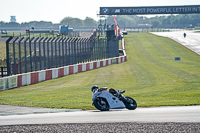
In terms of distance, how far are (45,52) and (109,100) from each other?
56.6 ft

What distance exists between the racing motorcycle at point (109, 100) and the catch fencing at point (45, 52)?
12.2 m

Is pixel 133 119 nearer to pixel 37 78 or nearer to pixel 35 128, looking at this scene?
pixel 35 128

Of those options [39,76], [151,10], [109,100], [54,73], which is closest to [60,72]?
[54,73]

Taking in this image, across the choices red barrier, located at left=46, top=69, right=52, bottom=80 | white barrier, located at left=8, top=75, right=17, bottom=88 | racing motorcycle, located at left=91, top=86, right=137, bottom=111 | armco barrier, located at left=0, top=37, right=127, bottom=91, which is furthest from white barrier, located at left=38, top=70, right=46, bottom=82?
racing motorcycle, located at left=91, top=86, right=137, bottom=111

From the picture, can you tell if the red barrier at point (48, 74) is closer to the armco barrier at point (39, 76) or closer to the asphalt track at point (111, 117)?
the armco barrier at point (39, 76)

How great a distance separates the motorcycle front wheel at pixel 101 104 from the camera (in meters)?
12.3

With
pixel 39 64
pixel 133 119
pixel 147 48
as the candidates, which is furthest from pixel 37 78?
pixel 147 48

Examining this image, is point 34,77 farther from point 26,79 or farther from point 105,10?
point 105,10

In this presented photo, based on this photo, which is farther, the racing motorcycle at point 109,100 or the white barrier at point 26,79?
the white barrier at point 26,79

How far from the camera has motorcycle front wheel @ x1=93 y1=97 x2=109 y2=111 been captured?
12.3 m

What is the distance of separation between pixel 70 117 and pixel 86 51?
93.4 ft

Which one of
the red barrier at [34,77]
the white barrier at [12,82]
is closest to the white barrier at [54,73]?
the red barrier at [34,77]

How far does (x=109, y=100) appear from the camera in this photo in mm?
12258

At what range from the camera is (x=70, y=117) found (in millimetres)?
11266
